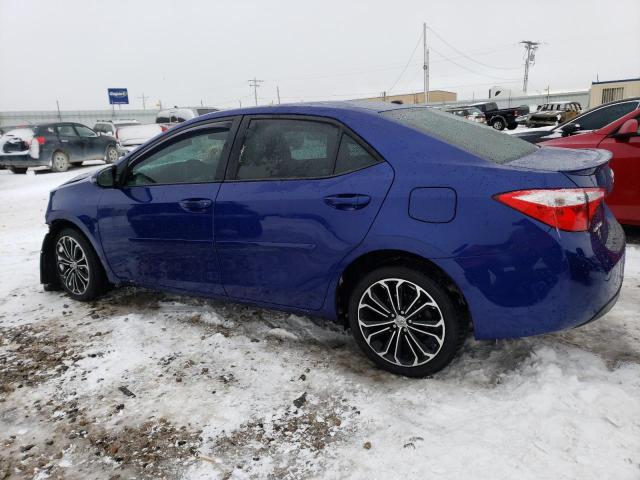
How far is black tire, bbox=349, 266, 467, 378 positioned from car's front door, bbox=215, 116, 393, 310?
0.25m

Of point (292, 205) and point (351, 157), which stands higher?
point (351, 157)

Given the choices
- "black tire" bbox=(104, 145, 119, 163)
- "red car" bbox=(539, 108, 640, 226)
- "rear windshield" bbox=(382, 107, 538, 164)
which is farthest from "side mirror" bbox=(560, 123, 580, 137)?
"black tire" bbox=(104, 145, 119, 163)

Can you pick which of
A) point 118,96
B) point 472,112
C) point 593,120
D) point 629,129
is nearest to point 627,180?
point 629,129

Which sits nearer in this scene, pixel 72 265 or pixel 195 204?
pixel 195 204

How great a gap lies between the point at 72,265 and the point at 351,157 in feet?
9.40

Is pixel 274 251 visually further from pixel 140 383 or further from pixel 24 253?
pixel 24 253

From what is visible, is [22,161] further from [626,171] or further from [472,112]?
[472,112]

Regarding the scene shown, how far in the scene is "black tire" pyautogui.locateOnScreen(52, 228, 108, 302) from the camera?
4.26 meters

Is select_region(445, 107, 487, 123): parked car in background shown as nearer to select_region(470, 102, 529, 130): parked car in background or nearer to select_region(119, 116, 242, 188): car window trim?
select_region(470, 102, 529, 130): parked car in background

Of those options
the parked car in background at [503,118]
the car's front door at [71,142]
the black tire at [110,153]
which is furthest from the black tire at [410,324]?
the parked car in background at [503,118]

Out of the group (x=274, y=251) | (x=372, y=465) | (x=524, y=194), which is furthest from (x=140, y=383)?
(x=524, y=194)

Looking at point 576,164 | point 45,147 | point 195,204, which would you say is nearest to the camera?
point 576,164

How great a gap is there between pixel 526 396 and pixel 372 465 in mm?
960

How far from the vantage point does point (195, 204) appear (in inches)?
→ 134
